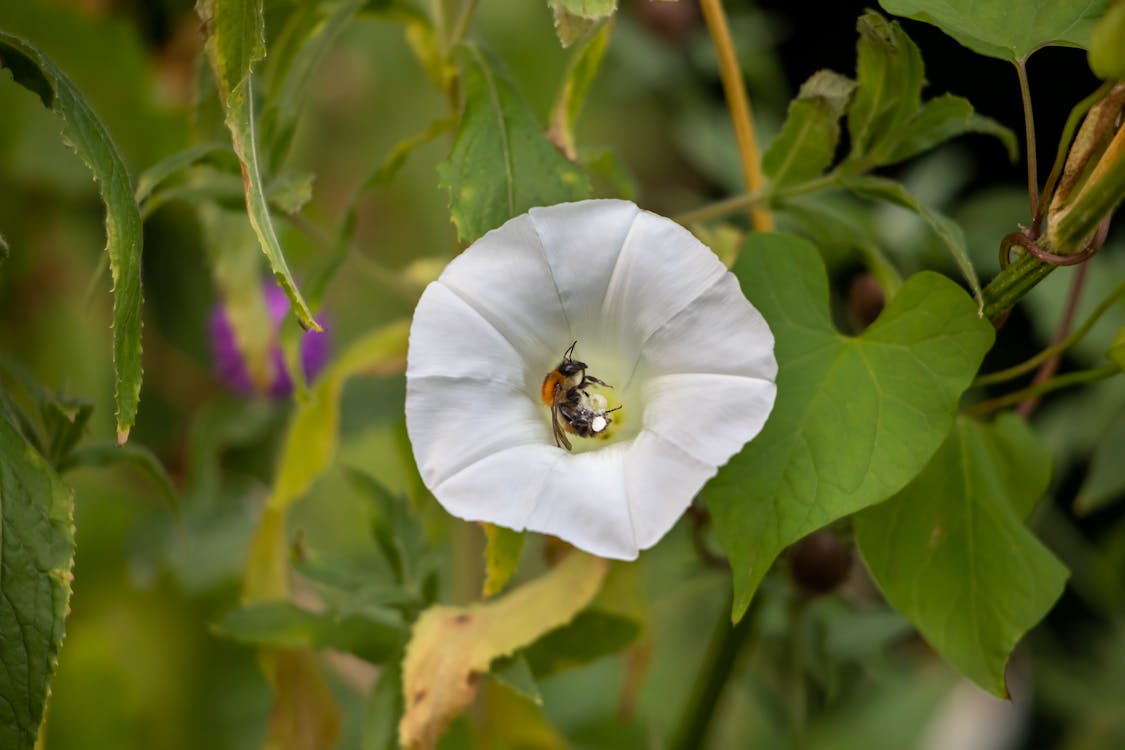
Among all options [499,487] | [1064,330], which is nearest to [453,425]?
[499,487]

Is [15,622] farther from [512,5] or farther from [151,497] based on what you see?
[512,5]

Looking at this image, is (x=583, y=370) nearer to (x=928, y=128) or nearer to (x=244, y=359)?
(x=928, y=128)

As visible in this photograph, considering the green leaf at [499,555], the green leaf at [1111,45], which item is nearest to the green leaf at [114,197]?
the green leaf at [499,555]

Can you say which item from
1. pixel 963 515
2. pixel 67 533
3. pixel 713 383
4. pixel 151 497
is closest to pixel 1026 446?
pixel 963 515

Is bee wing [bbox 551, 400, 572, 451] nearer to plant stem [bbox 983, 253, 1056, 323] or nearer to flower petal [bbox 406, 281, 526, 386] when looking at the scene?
flower petal [bbox 406, 281, 526, 386]

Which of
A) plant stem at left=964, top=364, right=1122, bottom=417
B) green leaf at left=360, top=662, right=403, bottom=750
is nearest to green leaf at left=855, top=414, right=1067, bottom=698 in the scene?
plant stem at left=964, top=364, right=1122, bottom=417
